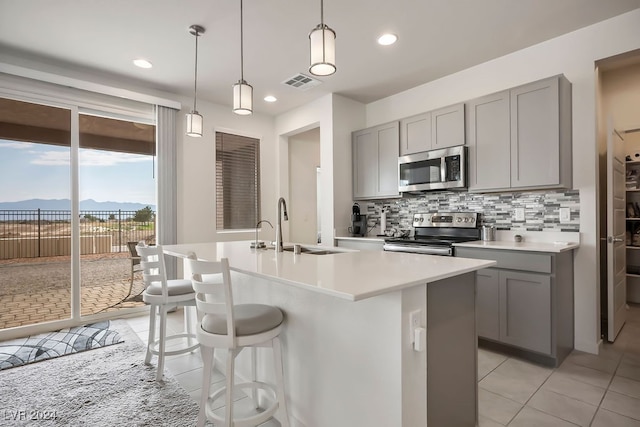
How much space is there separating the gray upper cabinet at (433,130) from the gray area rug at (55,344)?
12.2ft

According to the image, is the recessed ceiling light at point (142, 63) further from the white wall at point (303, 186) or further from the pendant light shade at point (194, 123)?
the white wall at point (303, 186)

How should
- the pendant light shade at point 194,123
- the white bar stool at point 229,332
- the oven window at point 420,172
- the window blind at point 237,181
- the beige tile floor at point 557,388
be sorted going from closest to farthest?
the white bar stool at point 229,332, the beige tile floor at point 557,388, the pendant light shade at point 194,123, the oven window at point 420,172, the window blind at point 237,181

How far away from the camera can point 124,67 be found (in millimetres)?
3475

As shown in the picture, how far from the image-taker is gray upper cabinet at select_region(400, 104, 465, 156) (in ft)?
11.0

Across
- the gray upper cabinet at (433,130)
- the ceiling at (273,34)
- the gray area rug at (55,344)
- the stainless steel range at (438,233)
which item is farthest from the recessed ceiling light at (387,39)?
the gray area rug at (55,344)

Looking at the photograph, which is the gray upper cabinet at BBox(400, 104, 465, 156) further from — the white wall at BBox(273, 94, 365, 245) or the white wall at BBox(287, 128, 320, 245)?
the white wall at BBox(287, 128, 320, 245)

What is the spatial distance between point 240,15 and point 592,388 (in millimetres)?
3733

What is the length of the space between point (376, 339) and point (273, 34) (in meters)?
2.69

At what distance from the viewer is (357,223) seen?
435 cm

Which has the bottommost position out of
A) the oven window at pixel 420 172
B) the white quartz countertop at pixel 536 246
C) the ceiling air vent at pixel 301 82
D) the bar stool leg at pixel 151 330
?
the bar stool leg at pixel 151 330

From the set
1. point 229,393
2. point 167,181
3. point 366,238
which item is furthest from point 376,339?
point 167,181

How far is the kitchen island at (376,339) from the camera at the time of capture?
1280 millimetres

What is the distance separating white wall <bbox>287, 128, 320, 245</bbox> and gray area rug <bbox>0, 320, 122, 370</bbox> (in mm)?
2940

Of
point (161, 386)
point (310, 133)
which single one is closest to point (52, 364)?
point (161, 386)
